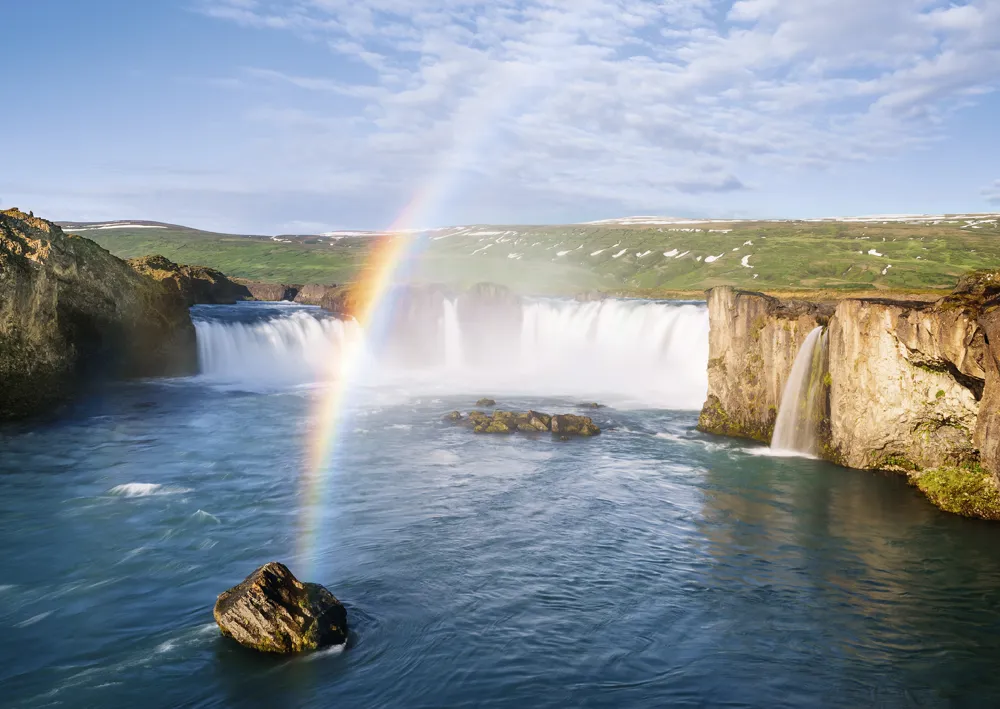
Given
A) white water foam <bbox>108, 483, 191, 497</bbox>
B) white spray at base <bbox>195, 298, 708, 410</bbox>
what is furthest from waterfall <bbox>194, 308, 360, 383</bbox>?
white water foam <bbox>108, 483, 191, 497</bbox>

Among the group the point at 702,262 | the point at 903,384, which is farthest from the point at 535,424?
the point at 702,262

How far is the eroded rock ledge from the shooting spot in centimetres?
2122

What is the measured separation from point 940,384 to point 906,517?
14.8 feet

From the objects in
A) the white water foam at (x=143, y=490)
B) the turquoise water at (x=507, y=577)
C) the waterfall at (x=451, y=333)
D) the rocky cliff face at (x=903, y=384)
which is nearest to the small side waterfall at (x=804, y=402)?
the rocky cliff face at (x=903, y=384)

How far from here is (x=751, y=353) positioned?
31328 mm

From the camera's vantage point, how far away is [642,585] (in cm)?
1688

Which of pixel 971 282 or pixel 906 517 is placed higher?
pixel 971 282

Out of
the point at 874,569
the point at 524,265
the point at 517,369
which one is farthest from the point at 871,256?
the point at 874,569

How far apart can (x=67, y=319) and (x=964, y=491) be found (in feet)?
139

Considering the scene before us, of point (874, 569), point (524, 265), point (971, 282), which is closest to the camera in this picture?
point (874, 569)

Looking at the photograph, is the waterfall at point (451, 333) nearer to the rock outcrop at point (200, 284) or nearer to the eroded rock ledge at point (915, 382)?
the rock outcrop at point (200, 284)

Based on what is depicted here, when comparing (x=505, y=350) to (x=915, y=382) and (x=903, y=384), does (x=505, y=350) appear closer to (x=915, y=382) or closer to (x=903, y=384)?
(x=903, y=384)

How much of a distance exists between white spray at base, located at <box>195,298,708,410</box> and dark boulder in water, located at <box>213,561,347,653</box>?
31.1 m

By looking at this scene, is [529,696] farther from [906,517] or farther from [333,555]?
[906,517]
